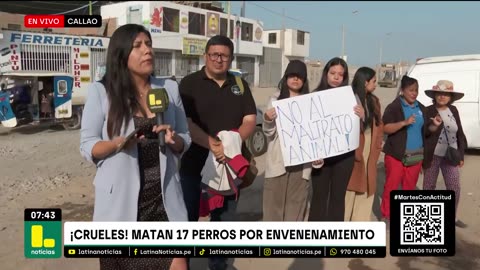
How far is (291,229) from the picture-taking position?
225 cm

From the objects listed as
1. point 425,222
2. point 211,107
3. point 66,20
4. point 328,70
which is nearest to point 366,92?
point 328,70

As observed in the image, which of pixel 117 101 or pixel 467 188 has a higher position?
pixel 117 101

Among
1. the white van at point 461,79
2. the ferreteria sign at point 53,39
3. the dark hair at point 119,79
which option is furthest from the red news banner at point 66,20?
the ferreteria sign at point 53,39

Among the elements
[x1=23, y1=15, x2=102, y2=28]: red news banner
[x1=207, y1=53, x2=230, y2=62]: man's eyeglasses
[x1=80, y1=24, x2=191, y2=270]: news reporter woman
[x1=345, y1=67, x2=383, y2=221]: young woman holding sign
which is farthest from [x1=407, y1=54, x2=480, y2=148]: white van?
[x1=80, y1=24, x2=191, y2=270]: news reporter woman

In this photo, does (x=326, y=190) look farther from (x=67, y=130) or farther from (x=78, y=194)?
(x=67, y=130)

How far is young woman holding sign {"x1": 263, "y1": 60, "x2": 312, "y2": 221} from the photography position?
3129 mm

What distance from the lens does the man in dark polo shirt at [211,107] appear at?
2.72 m

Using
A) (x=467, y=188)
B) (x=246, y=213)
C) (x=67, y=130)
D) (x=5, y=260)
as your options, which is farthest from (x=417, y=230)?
(x=67, y=130)

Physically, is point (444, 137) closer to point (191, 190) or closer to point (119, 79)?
point (191, 190)

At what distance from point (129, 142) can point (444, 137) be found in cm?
342

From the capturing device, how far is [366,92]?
358cm

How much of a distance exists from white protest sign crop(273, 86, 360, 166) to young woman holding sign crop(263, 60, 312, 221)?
0.40 ft

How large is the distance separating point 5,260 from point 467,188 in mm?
5572

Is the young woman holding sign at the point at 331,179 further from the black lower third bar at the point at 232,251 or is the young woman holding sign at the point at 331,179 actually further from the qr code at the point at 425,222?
the black lower third bar at the point at 232,251
